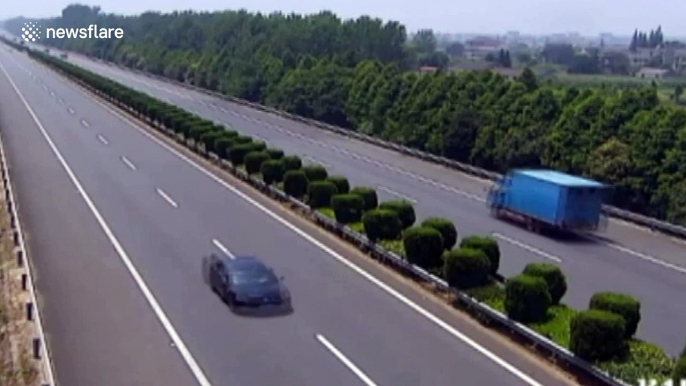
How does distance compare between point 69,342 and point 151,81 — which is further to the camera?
point 151,81

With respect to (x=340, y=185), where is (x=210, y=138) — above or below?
below

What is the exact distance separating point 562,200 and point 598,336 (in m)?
14.6

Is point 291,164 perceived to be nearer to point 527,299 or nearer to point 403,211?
point 403,211

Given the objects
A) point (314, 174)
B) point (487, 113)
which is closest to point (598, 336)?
point (314, 174)

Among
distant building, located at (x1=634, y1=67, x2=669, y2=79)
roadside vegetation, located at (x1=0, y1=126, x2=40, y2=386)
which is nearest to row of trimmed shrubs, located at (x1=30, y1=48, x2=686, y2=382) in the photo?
roadside vegetation, located at (x1=0, y1=126, x2=40, y2=386)

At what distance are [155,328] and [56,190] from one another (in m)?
20.7

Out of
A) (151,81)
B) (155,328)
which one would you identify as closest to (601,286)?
(155,328)

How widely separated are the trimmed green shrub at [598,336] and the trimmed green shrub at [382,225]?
10.3 meters

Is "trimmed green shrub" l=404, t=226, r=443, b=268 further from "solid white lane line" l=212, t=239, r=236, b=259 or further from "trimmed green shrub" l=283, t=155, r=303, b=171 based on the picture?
"trimmed green shrub" l=283, t=155, r=303, b=171

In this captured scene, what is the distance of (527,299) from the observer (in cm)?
2061

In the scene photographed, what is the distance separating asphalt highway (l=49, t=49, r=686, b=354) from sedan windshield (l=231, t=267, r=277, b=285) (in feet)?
23.5

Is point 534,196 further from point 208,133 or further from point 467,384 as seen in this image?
point 208,133

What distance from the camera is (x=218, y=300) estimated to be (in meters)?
23.5

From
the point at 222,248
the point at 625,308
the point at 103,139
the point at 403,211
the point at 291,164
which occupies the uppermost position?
the point at 625,308
